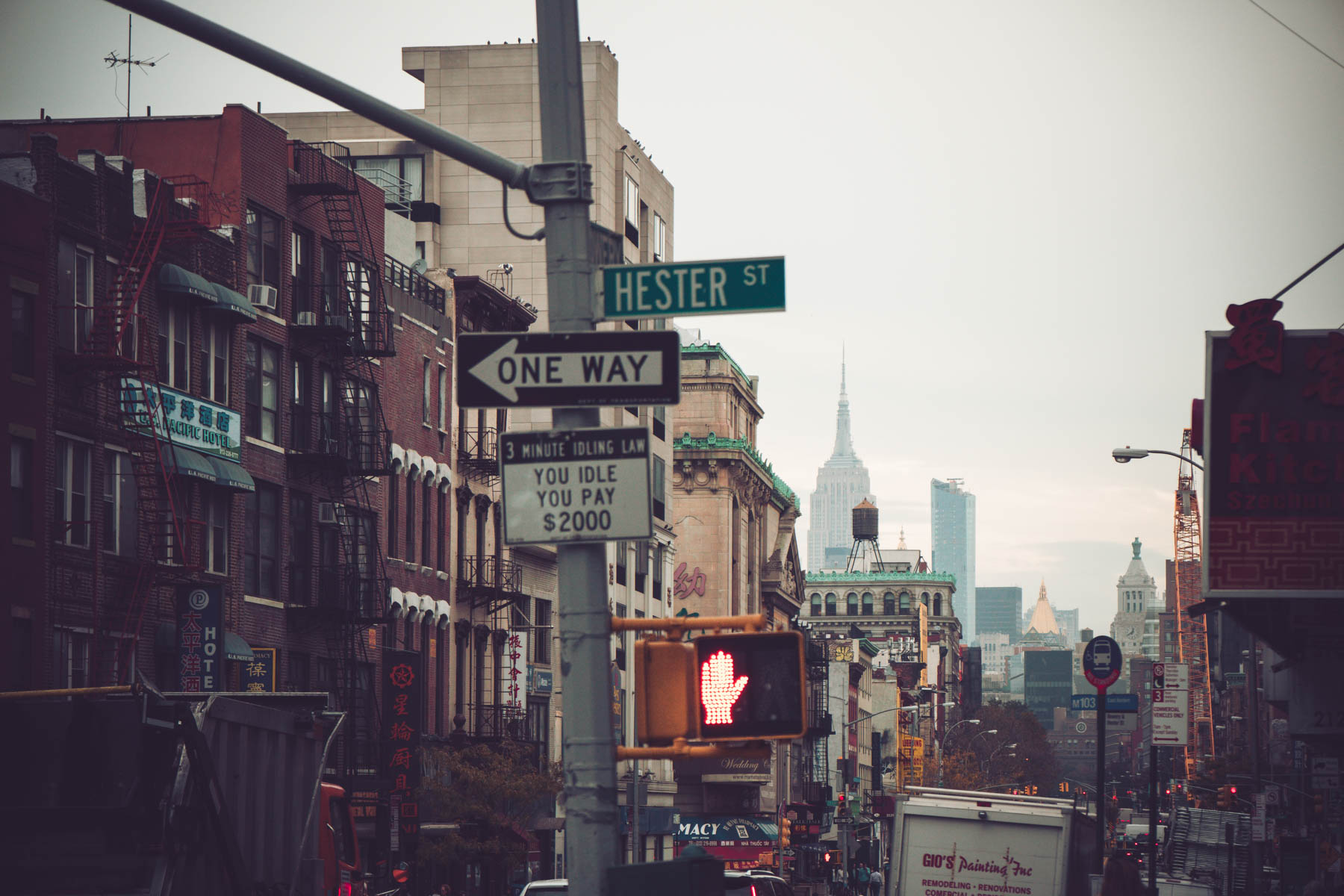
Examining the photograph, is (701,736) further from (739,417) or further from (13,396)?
(739,417)

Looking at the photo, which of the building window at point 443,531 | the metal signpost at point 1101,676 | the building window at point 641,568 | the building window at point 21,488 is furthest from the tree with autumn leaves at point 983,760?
the building window at point 21,488

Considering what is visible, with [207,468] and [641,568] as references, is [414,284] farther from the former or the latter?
[641,568]

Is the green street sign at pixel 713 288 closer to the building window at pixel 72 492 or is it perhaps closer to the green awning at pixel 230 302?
the building window at pixel 72 492

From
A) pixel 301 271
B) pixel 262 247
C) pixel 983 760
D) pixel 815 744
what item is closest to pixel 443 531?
pixel 301 271

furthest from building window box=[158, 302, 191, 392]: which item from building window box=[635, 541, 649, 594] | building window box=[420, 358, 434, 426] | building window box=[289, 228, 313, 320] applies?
building window box=[635, 541, 649, 594]

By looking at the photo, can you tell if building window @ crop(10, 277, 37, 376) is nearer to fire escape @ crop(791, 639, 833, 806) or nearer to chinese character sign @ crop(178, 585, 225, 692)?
chinese character sign @ crop(178, 585, 225, 692)

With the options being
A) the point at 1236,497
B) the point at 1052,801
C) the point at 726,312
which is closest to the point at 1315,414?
the point at 1236,497

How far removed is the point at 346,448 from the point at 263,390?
3375 mm

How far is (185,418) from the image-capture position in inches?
1469

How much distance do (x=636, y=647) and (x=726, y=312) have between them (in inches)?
82.5

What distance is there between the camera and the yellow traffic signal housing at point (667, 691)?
33.7 feet

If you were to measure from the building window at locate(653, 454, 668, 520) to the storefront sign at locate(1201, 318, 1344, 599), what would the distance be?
2230 inches

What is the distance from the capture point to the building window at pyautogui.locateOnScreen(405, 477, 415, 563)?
49906mm

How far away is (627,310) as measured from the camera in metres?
10.7
